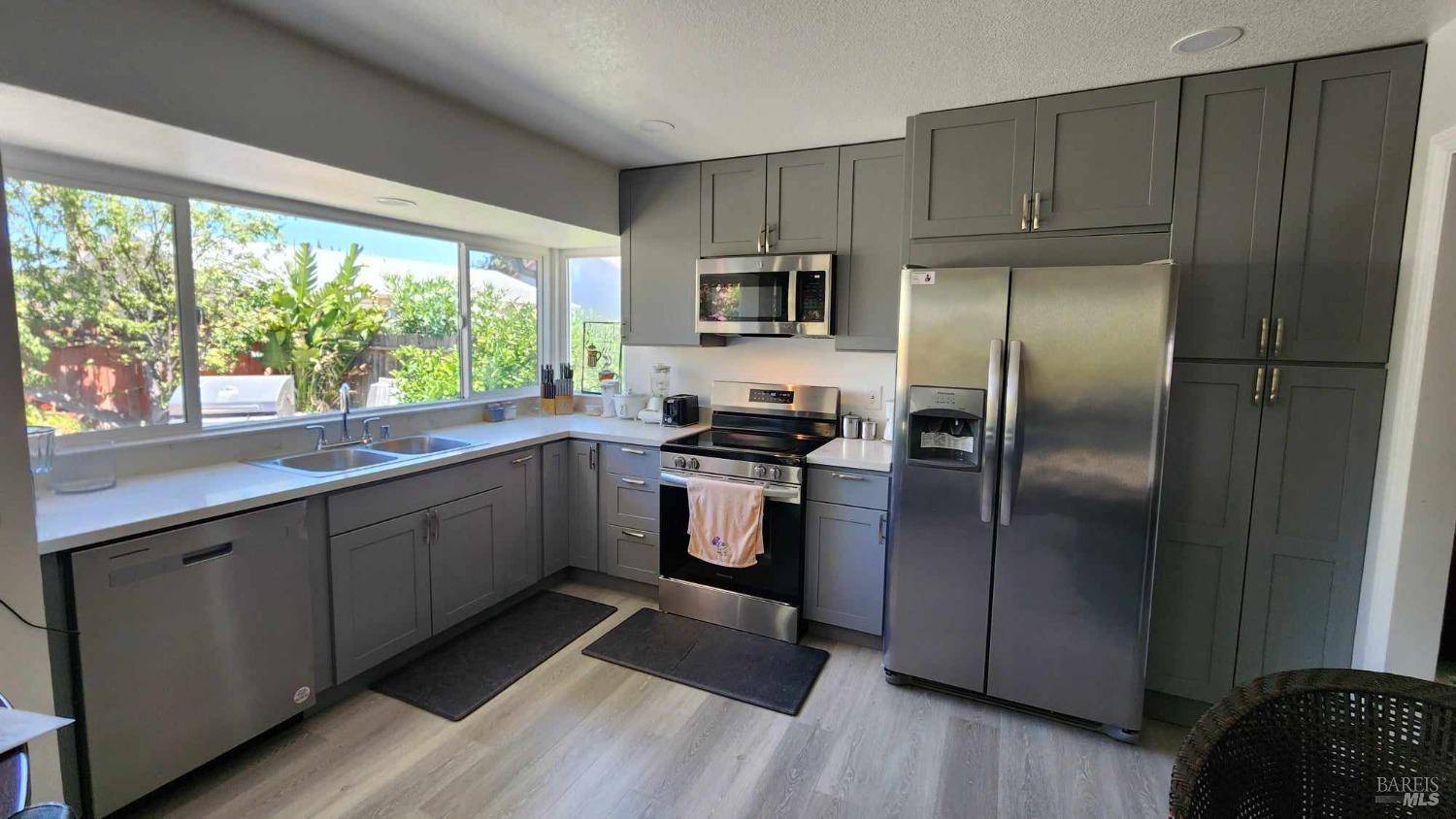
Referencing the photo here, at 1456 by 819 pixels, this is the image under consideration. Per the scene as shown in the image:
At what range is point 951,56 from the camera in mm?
2068

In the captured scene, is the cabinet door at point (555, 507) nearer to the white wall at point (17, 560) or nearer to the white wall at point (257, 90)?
the white wall at point (257, 90)

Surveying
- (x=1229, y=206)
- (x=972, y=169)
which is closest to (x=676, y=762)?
(x=972, y=169)

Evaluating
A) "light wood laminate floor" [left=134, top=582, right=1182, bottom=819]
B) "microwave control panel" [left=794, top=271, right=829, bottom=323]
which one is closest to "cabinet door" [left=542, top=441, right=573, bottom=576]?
"light wood laminate floor" [left=134, top=582, right=1182, bottom=819]

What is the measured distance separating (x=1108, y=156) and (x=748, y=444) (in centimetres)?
192

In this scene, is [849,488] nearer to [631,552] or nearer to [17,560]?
[631,552]

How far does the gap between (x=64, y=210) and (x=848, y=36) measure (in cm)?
266

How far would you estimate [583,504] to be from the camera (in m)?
3.45

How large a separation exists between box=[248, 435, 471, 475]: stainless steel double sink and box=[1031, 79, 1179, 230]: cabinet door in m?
2.80

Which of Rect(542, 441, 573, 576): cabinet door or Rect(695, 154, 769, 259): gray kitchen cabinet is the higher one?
Rect(695, 154, 769, 259): gray kitchen cabinet

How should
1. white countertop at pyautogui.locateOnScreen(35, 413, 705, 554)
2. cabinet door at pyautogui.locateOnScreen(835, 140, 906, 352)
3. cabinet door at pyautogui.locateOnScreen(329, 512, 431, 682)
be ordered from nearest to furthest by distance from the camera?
white countertop at pyautogui.locateOnScreen(35, 413, 705, 554) < cabinet door at pyautogui.locateOnScreen(329, 512, 431, 682) < cabinet door at pyautogui.locateOnScreen(835, 140, 906, 352)

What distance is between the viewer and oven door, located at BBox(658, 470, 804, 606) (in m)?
2.88

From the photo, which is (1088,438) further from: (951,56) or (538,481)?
(538,481)

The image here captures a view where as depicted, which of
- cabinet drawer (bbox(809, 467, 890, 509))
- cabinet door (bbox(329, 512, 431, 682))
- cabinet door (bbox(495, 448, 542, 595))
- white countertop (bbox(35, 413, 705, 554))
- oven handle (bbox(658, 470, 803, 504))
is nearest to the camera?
white countertop (bbox(35, 413, 705, 554))

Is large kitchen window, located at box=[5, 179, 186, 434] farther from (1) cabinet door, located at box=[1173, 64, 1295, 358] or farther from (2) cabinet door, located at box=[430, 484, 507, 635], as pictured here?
(1) cabinet door, located at box=[1173, 64, 1295, 358]
